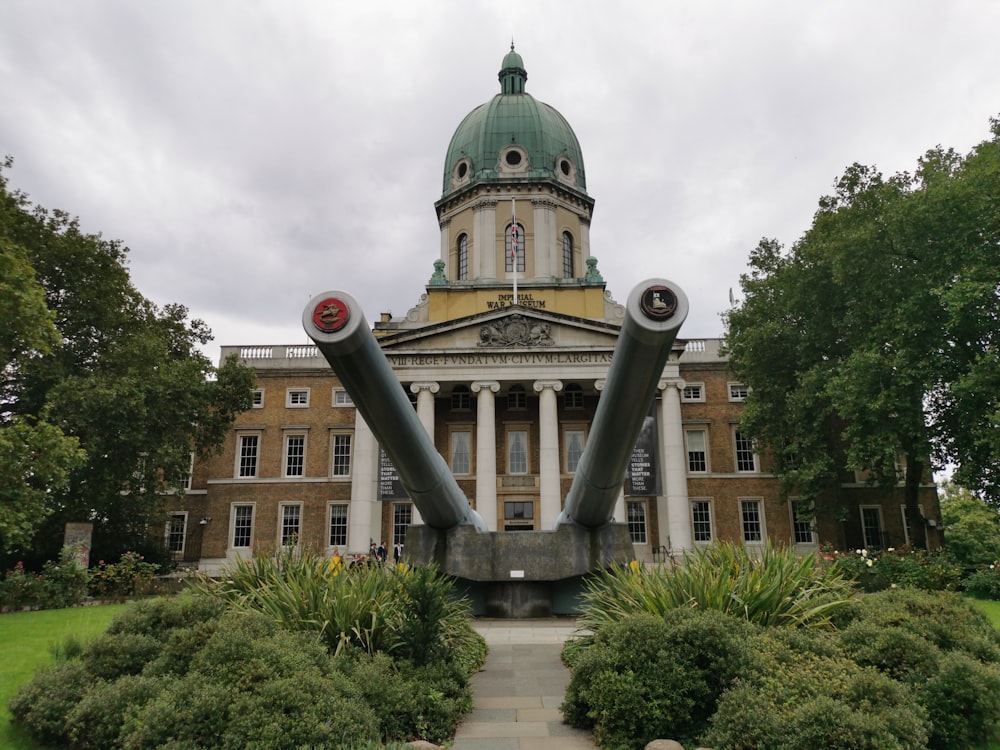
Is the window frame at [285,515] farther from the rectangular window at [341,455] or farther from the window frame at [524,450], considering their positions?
the window frame at [524,450]

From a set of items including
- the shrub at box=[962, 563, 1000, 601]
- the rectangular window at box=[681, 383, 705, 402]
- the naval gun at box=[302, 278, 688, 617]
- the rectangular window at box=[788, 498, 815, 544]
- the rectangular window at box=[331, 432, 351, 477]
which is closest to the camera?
the naval gun at box=[302, 278, 688, 617]

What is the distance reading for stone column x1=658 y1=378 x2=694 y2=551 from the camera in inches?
1271

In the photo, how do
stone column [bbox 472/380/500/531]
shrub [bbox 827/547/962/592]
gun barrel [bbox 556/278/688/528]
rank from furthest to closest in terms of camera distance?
stone column [bbox 472/380/500/531], shrub [bbox 827/547/962/592], gun barrel [bbox 556/278/688/528]

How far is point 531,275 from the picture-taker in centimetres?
4028

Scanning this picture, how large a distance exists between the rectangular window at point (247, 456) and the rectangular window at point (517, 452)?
13.2 metres

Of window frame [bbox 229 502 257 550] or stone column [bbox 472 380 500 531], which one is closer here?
stone column [bbox 472 380 500 531]

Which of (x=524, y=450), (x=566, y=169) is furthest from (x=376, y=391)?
(x=566, y=169)

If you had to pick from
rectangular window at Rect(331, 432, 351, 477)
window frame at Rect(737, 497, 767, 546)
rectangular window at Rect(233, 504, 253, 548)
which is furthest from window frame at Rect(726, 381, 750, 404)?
rectangular window at Rect(233, 504, 253, 548)

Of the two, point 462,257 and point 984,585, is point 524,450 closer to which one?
point 462,257

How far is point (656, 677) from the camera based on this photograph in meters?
6.10

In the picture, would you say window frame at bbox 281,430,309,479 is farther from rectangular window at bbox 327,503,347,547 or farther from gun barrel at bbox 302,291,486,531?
gun barrel at bbox 302,291,486,531

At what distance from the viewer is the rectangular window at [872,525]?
35537 mm

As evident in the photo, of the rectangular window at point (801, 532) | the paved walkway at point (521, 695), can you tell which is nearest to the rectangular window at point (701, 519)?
the rectangular window at point (801, 532)

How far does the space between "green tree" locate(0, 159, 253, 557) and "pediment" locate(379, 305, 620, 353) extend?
10680 mm
